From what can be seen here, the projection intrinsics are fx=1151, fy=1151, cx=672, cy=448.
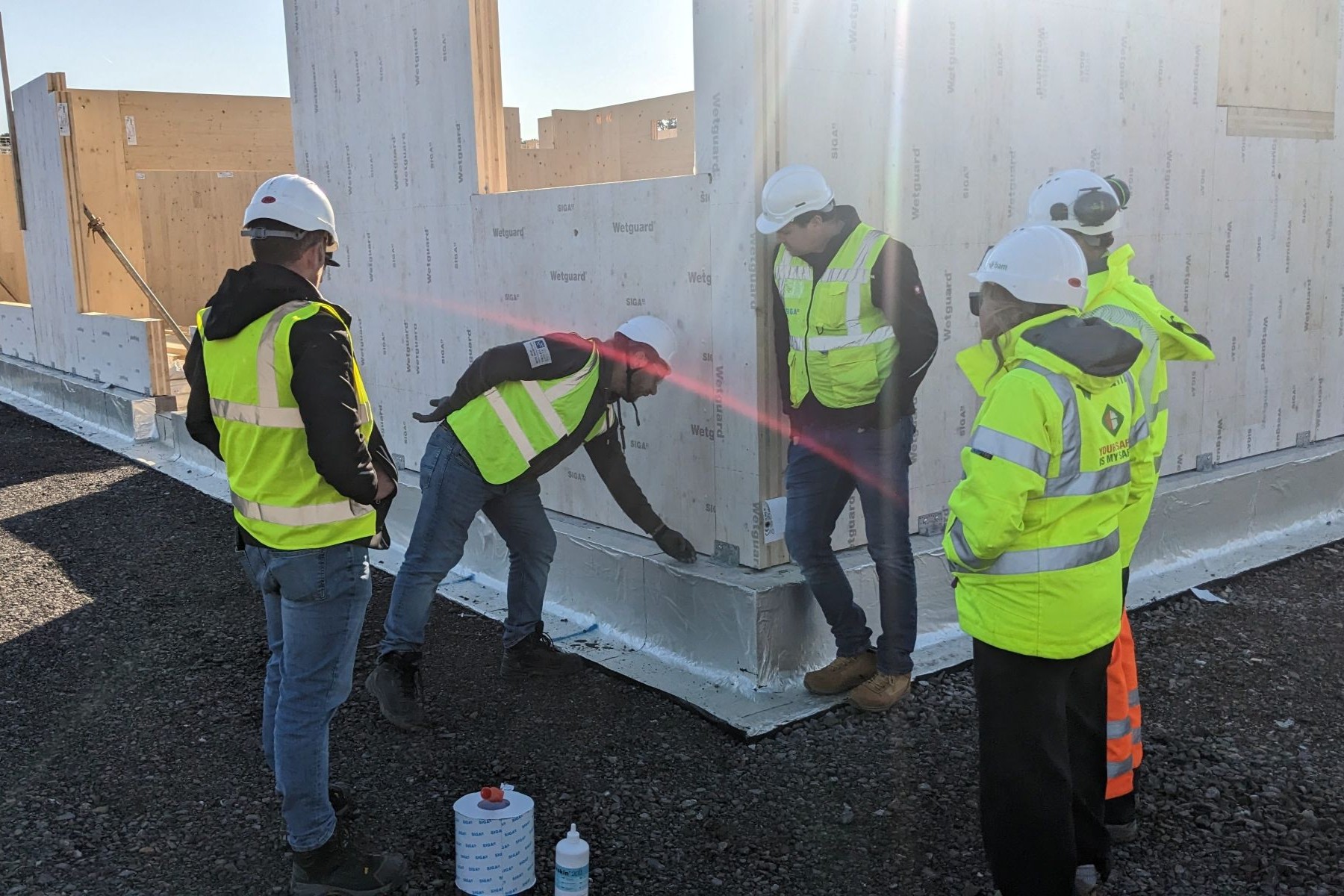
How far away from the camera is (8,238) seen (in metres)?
19.6

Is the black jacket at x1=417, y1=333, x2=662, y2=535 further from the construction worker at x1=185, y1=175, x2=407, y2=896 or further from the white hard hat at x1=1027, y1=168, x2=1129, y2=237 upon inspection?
the white hard hat at x1=1027, y1=168, x2=1129, y2=237

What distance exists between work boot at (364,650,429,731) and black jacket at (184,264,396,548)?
152cm

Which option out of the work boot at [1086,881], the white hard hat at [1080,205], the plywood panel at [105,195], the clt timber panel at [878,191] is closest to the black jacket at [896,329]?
the clt timber panel at [878,191]

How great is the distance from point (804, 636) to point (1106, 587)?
2149mm

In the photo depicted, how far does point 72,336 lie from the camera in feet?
42.5

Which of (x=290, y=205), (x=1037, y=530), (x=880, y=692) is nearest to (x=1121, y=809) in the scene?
(x=880, y=692)

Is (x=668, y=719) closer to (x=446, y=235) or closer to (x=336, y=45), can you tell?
(x=446, y=235)

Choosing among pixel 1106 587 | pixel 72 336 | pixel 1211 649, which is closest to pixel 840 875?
pixel 1106 587

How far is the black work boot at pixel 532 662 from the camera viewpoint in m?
4.92

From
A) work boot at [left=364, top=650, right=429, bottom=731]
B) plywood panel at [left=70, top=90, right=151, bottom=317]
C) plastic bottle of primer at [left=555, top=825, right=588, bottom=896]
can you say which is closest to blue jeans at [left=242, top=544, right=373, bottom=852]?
plastic bottle of primer at [left=555, top=825, right=588, bottom=896]

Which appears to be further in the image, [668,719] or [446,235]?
[446,235]

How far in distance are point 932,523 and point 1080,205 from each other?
229cm

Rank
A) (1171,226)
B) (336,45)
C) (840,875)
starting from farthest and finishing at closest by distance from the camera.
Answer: (336,45) < (1171,226) < (840,875)

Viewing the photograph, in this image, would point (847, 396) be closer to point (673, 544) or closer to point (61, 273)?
point (673, 544)
